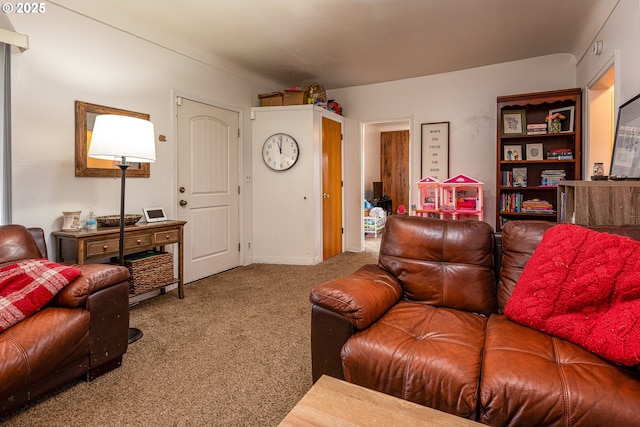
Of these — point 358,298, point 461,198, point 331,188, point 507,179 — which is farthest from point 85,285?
point 507,179

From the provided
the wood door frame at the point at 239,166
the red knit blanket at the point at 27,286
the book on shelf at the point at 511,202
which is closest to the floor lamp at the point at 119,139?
the red knit blanket at the point at 27,286

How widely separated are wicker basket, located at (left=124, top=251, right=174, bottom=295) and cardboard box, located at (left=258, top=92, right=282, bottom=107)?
2415mm

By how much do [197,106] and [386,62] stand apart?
7.36 ft

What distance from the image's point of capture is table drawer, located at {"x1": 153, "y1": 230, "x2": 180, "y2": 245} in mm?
2918

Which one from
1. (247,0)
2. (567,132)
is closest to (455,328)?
(247,0)

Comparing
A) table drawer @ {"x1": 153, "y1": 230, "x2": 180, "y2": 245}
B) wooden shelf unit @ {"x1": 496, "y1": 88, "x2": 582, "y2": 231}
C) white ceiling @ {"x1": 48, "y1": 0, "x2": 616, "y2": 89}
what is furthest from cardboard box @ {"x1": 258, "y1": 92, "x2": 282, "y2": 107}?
wooden shelf unit @ {"x1": 496, "y1": 88, "x2": 582, "y2": 231}

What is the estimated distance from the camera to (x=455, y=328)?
4.99 feet

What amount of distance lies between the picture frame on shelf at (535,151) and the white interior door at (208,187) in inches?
136

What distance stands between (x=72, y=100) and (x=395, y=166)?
7.23 m

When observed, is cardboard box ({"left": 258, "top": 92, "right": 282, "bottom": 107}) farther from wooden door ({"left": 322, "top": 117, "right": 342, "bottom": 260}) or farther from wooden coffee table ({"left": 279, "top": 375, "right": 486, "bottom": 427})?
wooden coffee table ({"left": 279, "top": 375, "right": 486, "bottom": 427})

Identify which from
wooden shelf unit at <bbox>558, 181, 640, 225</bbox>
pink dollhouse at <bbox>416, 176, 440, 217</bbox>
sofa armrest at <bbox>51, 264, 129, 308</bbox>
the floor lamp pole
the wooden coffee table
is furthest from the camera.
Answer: pink dollhouse at <bbox>416, 176, 440, 217</bbox>

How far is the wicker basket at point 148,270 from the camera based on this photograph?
8.99 feet

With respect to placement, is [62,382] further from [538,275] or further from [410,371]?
[538,275]

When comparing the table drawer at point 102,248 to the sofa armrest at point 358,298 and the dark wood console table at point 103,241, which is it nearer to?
the dark wood console table at point 103,241
